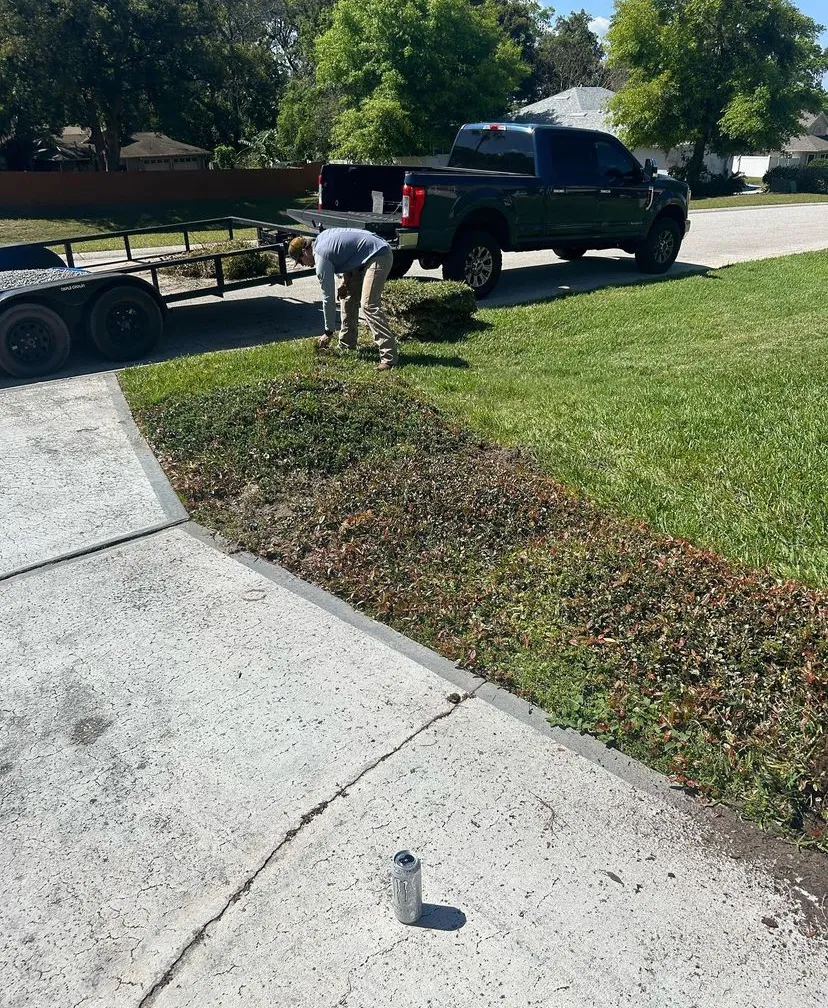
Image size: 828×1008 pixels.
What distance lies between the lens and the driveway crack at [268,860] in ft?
7.72

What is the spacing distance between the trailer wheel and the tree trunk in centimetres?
4038

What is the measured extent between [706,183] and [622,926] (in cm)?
4743

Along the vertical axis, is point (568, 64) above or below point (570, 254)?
→ above

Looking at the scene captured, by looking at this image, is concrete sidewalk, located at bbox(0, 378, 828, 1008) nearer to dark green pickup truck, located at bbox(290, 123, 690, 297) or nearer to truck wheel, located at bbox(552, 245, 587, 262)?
dark green pickup truck, located at bbox(290, 123, 690, 297)

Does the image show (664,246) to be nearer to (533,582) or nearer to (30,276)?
(30,276)

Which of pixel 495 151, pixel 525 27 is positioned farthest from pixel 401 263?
pixel 525 27

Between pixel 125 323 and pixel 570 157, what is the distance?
6902mm

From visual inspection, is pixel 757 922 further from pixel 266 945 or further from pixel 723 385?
pixel 723 385

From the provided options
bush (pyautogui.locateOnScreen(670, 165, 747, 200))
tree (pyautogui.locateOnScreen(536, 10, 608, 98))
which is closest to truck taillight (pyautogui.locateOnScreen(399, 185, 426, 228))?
bush (pyautogui.locateOnScreen(670, 165, 747, 200))

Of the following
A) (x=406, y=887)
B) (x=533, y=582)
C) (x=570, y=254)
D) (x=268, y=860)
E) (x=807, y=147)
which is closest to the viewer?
(x=406, y=887)

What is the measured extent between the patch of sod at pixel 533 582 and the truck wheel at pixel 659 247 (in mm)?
8259

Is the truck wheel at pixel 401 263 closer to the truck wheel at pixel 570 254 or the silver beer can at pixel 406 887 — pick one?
the truck wheel at pixel 570 254

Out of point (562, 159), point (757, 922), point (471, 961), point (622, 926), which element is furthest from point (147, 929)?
point (562, 159)

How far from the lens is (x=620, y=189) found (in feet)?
40.4
